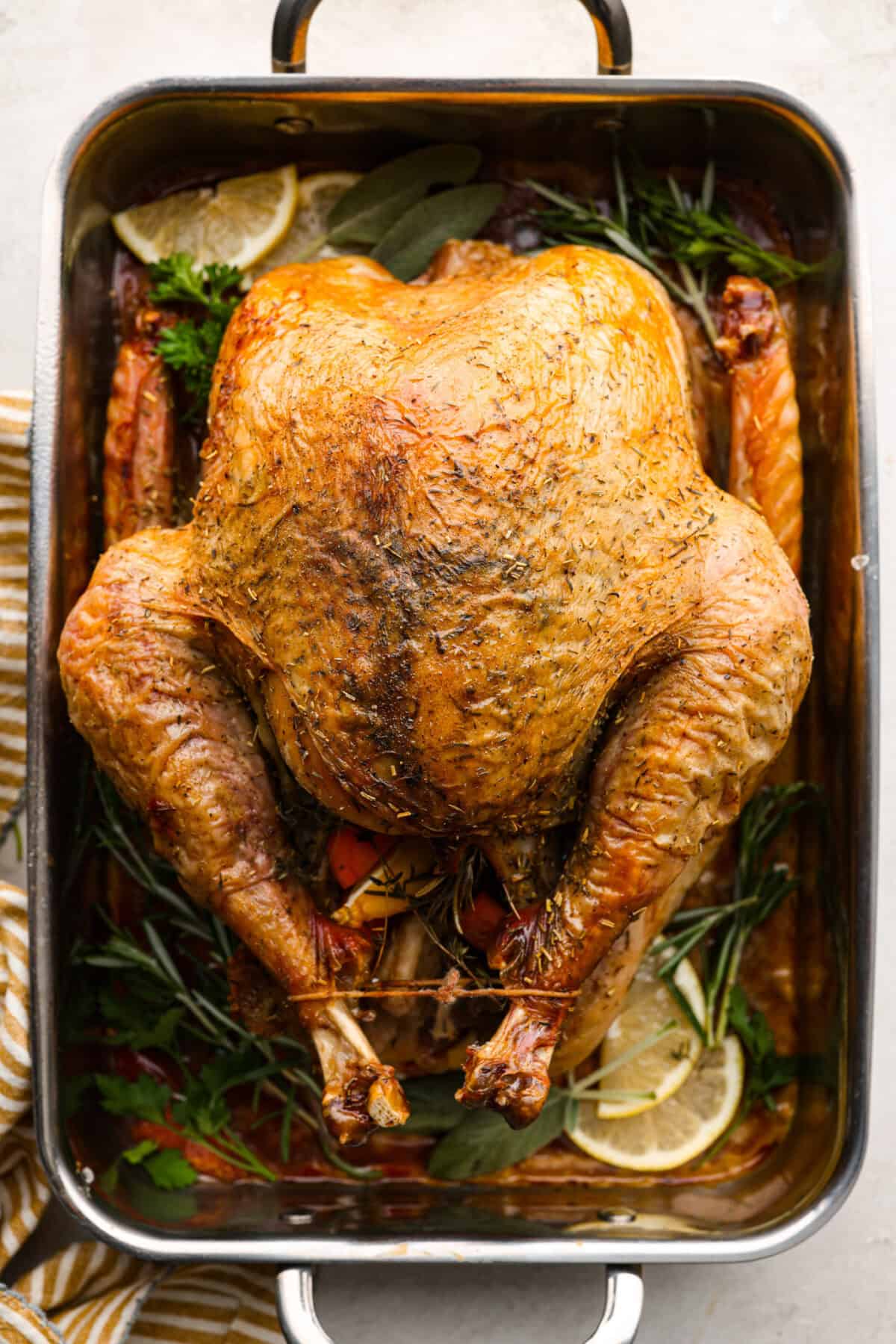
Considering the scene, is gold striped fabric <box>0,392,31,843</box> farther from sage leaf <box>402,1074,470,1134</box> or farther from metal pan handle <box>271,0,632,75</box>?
sage leaf <box>402,1074,470,1134</box>

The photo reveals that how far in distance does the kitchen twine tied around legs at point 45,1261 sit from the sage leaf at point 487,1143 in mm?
461

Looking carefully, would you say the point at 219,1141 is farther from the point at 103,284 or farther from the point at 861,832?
the point at 103,284

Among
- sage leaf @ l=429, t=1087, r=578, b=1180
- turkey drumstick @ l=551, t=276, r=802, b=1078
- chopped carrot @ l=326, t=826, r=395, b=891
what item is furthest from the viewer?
sage leaf @ l=429, t=1087, r=578, b=1180

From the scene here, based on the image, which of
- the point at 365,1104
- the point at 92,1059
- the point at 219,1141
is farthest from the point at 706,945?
the point at 92,1059

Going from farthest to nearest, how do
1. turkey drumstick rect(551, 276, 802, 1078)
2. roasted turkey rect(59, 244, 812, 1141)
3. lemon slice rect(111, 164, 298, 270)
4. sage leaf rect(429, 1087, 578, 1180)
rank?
lemon slice rect(111, 164, 298, 270)
sage leaf rect(429, 1087, 578, 1180)
turkey drumstick rect(551, 276, 802, 1078)
roasted turkey rect(59, 244, 812, 1141)

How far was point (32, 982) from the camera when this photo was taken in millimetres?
2328

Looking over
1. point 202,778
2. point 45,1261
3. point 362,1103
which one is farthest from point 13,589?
point 45,1261

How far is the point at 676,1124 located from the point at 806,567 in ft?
4.00

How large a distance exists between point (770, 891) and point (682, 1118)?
20.5 inches

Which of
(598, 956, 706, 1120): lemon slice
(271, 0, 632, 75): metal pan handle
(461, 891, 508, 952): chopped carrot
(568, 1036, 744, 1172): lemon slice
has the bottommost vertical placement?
(568, 1036, 744, 1172): lemon slice

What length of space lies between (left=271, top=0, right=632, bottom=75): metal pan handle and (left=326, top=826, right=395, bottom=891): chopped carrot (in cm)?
147

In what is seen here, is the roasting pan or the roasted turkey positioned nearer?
the roasted turkey

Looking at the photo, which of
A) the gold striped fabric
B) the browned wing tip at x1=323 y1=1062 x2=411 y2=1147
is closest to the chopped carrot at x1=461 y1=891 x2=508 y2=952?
the browned wing tip at x1=323 y1=1062 x2=411 y2=1147

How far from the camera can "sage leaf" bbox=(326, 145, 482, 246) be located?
2.59 metres
